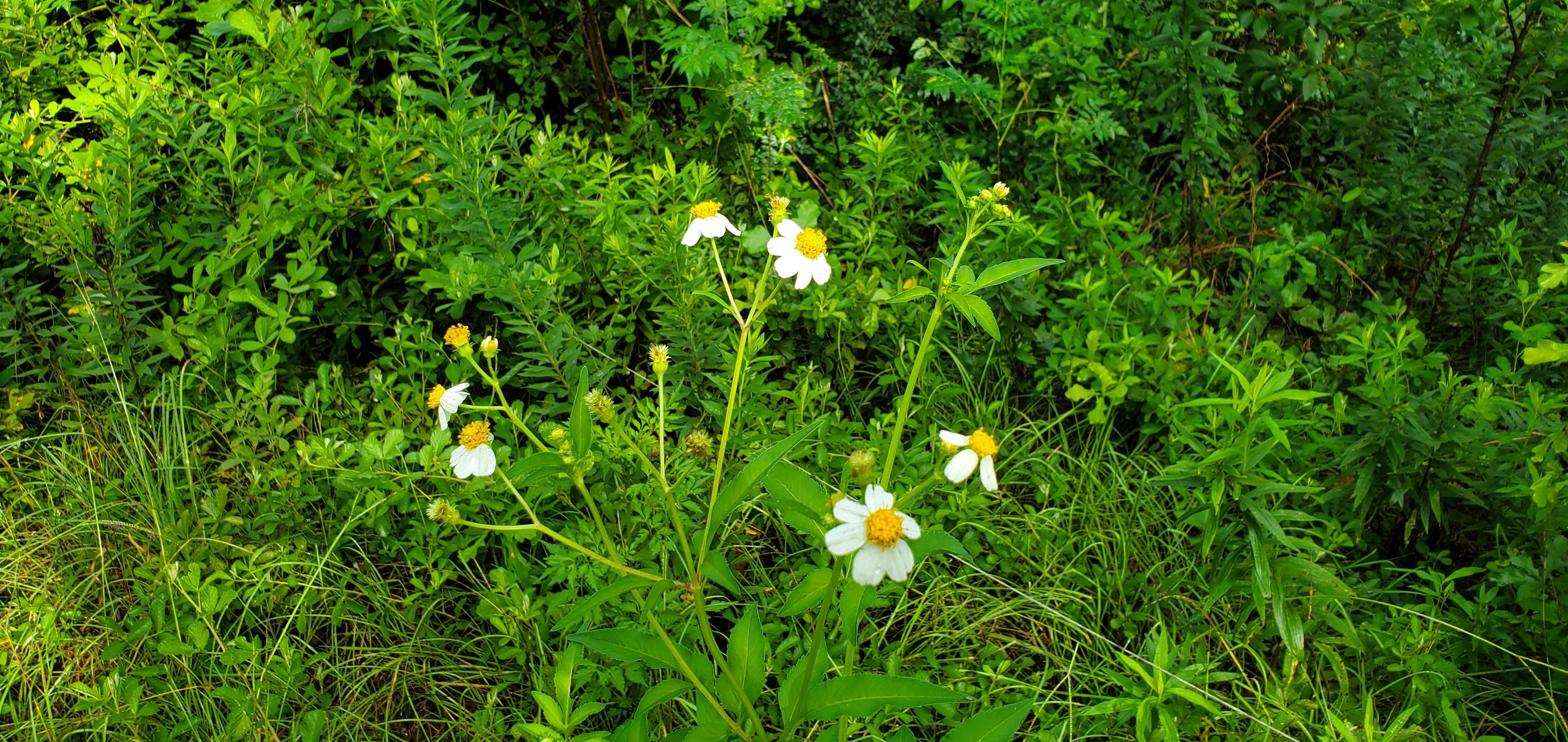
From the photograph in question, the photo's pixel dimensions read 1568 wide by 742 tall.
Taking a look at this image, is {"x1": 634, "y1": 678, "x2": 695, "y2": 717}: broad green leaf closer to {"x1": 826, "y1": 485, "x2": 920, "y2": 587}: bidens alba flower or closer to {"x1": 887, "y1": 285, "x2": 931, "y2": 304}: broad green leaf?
{"x1": 826, "y1": 485, "x2": 920, "y2": 587}: bidens alba flower

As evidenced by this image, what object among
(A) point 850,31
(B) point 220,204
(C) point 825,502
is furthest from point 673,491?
(A) point 850,31

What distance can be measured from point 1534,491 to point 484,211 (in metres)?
2.04

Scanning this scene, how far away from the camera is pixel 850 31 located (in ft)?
11.0

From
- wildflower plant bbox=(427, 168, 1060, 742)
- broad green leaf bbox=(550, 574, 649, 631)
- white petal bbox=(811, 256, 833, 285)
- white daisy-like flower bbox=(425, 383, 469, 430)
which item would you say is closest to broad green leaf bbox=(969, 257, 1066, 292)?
wildflower plant bbox=(427, 168, 1060, 742)

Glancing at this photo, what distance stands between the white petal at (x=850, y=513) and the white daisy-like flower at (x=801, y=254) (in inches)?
12.9

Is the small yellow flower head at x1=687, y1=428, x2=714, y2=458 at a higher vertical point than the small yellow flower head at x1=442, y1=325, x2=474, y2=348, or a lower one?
lower

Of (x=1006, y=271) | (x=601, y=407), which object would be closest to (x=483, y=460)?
(x=601, y=407)

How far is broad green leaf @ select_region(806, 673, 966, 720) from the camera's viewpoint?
3.81 ft

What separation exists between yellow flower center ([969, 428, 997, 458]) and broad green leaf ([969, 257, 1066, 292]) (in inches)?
9.8

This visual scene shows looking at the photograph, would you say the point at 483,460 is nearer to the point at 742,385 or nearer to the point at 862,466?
the point at 862,466

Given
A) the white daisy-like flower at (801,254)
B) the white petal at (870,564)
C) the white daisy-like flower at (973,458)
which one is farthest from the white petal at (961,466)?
the white daisy-like flower at (801,254)

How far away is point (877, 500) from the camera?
3.43 ft

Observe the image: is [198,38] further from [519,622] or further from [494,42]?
[519,622]

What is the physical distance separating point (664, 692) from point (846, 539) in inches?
16.6
